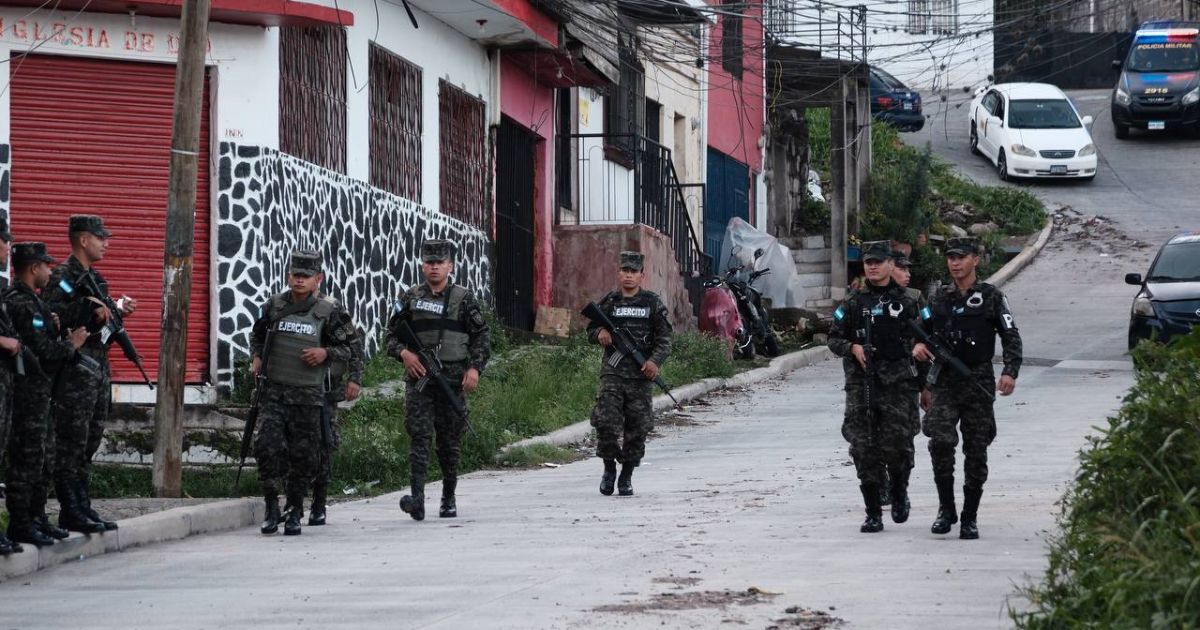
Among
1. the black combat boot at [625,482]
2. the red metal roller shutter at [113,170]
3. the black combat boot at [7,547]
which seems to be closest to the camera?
the black combat boot at [7,547]

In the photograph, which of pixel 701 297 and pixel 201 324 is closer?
pixel 201 324

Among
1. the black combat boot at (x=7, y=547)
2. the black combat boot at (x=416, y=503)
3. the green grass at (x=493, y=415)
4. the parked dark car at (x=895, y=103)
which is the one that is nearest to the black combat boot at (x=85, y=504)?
the black combat boot at (x=7, y=547)

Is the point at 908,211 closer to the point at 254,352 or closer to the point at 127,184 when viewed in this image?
the point at 127,184

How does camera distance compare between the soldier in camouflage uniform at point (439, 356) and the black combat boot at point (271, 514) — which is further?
the soldier in camouflage uniform at point (439, 356)

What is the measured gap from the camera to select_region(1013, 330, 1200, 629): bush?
20.1ft

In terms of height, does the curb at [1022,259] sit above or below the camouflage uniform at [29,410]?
above

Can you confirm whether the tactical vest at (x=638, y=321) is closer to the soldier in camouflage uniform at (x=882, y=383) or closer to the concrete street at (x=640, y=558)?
the concrete street at (x=640, y=558)

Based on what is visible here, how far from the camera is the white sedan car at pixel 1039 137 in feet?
135

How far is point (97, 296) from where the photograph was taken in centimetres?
1072

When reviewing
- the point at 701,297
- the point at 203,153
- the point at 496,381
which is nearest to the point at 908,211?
the point at 701,297

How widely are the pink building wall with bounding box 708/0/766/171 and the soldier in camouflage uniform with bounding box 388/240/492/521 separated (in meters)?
21.1

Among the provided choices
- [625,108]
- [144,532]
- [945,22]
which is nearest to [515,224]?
[625,108]

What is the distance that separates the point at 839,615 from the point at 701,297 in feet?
62.1

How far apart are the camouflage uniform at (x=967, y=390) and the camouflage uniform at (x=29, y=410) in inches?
201
